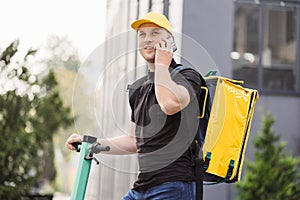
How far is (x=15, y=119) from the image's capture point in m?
7.12

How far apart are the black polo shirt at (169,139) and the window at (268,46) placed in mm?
5767

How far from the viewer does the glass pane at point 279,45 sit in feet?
38.2

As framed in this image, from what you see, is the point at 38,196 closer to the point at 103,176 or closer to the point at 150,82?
the point at 103,176

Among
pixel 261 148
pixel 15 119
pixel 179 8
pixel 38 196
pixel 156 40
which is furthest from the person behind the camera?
pixel 261 148

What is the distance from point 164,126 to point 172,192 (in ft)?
0.83

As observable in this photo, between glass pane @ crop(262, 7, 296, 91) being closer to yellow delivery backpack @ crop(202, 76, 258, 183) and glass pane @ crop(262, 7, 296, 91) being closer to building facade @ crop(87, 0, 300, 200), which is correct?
building facade @ crop(87, 0, 300, 200)

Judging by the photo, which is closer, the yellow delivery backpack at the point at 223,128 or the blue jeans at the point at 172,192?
the blue jeans at the point at 172,192

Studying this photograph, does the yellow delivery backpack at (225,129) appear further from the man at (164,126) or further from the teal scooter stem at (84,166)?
the teal scooter stem at (84,166)

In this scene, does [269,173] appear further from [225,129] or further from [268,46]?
[268,46]

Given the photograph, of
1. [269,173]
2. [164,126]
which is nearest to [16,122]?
[269,173]

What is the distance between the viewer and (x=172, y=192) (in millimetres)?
2670

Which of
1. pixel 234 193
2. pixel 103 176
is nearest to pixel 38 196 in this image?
pixel 103 176

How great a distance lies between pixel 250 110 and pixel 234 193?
4.94m

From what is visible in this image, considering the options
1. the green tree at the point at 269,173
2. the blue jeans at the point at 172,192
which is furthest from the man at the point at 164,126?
the green tree at the point at 269,173
